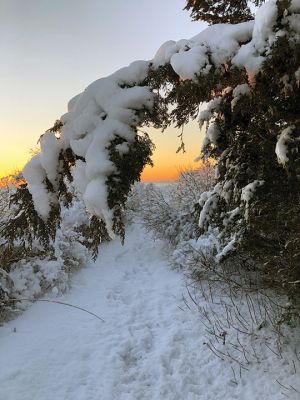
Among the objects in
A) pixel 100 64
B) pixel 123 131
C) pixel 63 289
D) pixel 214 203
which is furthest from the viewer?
pixel 63 289


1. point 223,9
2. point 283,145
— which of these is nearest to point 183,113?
point 283,145

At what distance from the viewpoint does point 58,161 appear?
2.76m

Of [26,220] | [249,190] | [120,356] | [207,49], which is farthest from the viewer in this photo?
[120,356]

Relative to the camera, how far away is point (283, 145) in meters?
2.73

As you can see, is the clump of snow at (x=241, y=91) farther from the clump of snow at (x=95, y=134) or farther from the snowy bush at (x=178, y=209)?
the snowy bush at (x=178, y=209)

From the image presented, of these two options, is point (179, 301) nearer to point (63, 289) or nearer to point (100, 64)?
point (63, 289)

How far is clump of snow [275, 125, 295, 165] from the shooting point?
2.67 metres

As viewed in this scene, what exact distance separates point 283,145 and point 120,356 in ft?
14.6

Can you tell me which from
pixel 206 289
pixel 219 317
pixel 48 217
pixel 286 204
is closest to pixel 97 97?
pixel 48 217

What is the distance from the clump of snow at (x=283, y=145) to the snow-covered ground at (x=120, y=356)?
3335mm

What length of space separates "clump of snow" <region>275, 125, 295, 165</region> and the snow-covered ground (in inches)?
131

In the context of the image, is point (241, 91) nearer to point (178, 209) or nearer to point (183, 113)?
point (183, 113)

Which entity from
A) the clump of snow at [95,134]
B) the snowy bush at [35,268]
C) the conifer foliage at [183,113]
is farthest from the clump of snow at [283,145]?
the snowy bush at [35,268]

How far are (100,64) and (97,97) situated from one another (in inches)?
221
